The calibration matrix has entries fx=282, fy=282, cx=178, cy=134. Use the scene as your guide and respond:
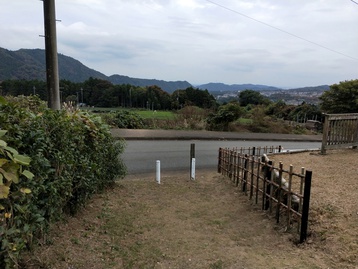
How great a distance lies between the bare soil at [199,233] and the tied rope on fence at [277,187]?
0.21 meters

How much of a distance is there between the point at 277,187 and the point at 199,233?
5.17 feet

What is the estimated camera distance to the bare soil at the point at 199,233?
10.5ft

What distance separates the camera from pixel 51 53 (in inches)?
216

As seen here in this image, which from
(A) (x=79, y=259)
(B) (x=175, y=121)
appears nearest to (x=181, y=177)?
(A) (x=79, y=259)

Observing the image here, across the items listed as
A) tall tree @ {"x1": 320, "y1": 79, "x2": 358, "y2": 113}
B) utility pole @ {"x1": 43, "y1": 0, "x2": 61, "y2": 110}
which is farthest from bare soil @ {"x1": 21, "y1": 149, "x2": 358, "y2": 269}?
tall tree @ {"x1": 320, "y1": 79, "x2": 358, "y2": 113}

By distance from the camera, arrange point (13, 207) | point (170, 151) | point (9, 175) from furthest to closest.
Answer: point (170, 151), point (13, 207), point (9, 175)

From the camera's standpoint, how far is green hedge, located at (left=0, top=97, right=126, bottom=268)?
2164 mm

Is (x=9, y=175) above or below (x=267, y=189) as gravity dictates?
above

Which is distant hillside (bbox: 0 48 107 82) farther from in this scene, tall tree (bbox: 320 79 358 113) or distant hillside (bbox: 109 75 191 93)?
tall tree (bbox: 320 79 358 113)

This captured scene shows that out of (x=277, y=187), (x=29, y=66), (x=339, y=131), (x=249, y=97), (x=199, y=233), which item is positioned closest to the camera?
(x=199, y=233)

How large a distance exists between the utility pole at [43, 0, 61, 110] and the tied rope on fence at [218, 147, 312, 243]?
4268 millimetres

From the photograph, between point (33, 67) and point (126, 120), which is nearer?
point (126, 120)

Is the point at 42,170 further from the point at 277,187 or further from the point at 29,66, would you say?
the point at 29,66

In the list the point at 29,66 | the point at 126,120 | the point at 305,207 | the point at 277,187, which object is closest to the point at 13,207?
the point at 305,207
